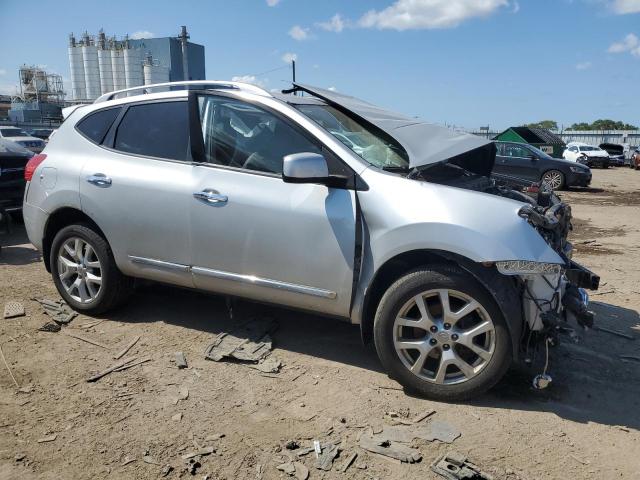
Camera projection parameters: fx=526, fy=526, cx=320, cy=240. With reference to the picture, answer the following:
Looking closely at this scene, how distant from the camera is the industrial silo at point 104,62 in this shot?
5491 cm

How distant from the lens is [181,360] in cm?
381

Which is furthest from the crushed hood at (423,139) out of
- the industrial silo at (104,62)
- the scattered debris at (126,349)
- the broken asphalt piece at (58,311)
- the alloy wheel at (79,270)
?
the industrial silo at (104,62)

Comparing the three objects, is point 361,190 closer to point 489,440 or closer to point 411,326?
point 411,326

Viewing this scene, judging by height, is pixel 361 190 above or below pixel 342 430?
above

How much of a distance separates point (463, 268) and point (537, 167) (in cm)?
1621

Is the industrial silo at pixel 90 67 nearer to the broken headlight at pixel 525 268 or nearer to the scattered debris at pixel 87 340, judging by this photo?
the scattered debris at pixel 87 340

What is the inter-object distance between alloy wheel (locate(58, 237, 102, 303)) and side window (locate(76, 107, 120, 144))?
0.88 meters

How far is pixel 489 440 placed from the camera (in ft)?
9.51

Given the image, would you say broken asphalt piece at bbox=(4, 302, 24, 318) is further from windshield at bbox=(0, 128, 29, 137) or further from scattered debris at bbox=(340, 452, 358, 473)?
windshield at bbox=(0, 128, 29, 137)

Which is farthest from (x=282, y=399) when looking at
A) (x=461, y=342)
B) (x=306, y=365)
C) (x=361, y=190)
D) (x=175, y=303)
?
(x=175, y=303)

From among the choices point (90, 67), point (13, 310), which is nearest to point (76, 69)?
point (90, 67)

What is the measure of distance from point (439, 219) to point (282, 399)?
1.49m

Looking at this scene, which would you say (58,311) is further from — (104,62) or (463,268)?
(104,62)

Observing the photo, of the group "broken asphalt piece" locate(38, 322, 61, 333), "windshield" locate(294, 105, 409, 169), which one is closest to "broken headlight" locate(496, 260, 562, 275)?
"windshield" locate(294, 105, 409, 169)
